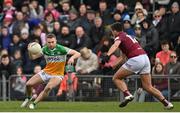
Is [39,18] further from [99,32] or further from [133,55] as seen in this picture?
[133,55]

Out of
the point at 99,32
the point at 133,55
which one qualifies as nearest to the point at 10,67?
the point at 99,32

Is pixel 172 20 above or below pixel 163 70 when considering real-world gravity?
above

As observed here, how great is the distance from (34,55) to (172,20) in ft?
19.9

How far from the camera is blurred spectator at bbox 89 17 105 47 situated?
24109 mm

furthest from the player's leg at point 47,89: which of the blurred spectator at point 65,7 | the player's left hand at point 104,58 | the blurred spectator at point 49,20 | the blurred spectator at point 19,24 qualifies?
the blurred spectator at point 65,7

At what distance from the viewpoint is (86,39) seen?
78.5 feet

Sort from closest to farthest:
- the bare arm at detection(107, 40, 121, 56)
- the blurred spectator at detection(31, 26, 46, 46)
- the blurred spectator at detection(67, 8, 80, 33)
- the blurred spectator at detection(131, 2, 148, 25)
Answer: the bare arm at detection(107, 40, 121, 56), the blurred spectator at detection(131, 2, 148, 25), the blurred spectator at detection(31, 26, 46, 46), the blurred spectator at detection(67, 8, 80, 33)

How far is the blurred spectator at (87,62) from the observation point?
22953mm

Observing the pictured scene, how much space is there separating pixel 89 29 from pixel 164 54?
3063 mm

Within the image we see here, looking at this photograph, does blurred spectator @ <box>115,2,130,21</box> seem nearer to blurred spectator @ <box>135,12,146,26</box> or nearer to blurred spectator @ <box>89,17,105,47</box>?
blurred spectator @ <box>135,12,146,26</box>

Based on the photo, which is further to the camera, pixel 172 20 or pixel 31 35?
pixel 31 35

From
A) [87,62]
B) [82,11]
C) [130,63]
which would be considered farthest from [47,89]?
[82,11]

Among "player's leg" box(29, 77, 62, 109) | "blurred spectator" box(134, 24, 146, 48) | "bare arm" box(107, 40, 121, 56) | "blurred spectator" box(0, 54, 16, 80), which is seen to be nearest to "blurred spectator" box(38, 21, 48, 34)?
"blurred spectator" box(0, 54, 16, 80)

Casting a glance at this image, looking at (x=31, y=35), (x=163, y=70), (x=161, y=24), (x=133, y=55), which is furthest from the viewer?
(x=31, y=35)
